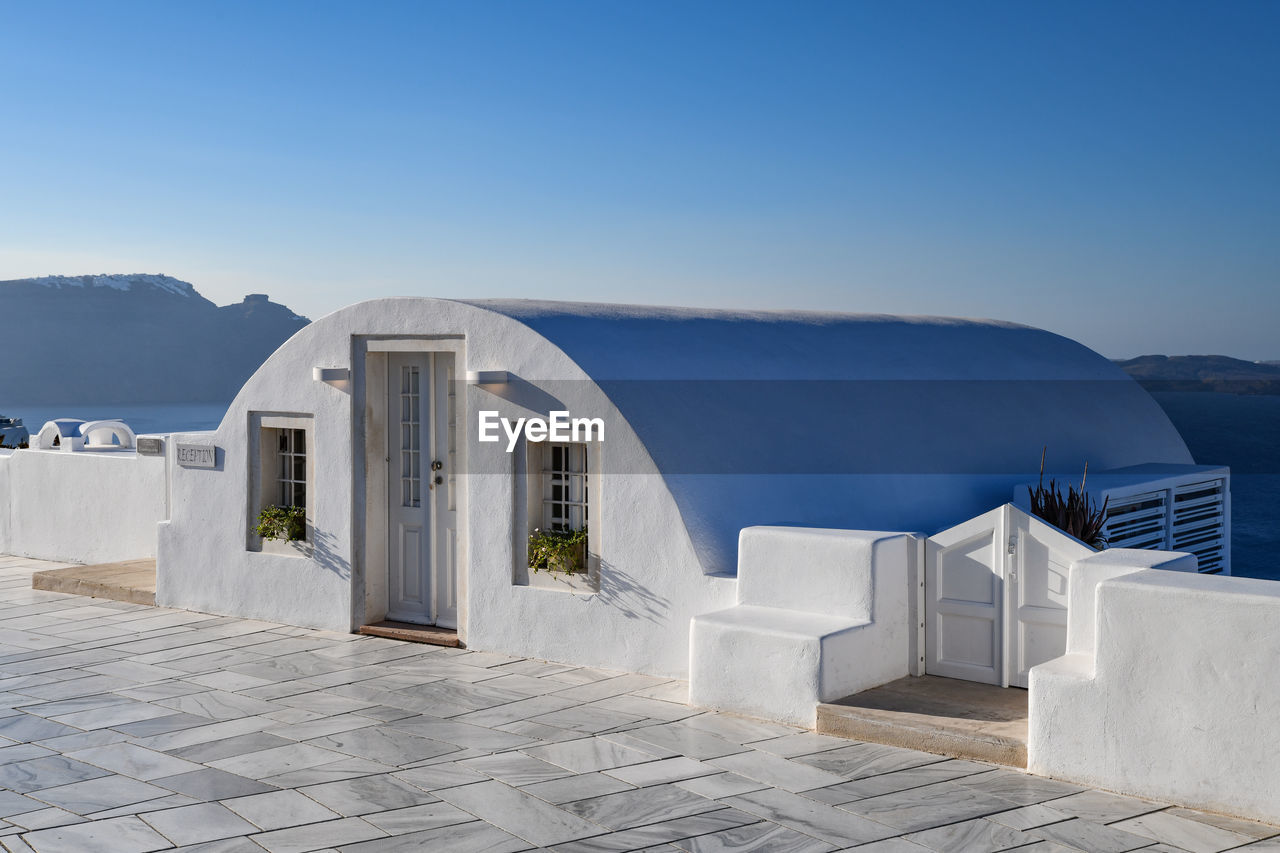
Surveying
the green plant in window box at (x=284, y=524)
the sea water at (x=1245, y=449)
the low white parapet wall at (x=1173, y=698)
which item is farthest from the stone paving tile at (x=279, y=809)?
the sea water at (x=1245, y=449)

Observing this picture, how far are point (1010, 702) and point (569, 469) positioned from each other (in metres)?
3.65

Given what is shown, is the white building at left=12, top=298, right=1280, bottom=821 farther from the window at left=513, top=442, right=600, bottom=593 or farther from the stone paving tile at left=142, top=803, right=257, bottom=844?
the stone paving tile at left=142, top=803, right=257, bottom=844

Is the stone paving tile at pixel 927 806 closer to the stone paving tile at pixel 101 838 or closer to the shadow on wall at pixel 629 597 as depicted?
the shadow on wall at pixel 629 597

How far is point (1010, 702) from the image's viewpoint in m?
6.77

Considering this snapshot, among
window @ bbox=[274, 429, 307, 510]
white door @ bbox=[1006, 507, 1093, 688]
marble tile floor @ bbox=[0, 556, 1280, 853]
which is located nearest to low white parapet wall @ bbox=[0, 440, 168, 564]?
window @ bbox=[274, 429, 307, 510]

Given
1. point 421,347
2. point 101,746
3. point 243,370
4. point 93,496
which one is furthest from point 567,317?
point 243,370

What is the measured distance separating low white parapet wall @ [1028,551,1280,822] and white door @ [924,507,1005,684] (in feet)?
3.72

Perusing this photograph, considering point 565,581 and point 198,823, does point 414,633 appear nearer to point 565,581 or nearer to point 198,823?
point 565,581

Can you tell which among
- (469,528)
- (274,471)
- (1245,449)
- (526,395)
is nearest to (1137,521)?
(526,395)

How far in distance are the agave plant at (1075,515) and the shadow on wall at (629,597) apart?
135 inches

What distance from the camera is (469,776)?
19.7ft

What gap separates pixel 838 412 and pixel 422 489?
3765mm

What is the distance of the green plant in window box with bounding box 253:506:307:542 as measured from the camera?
10.1m

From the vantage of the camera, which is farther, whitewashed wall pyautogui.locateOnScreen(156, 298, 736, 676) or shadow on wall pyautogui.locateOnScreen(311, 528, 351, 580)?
shadow on wall pyautogui.locateOnScreen(311, 528, 351, 580)
